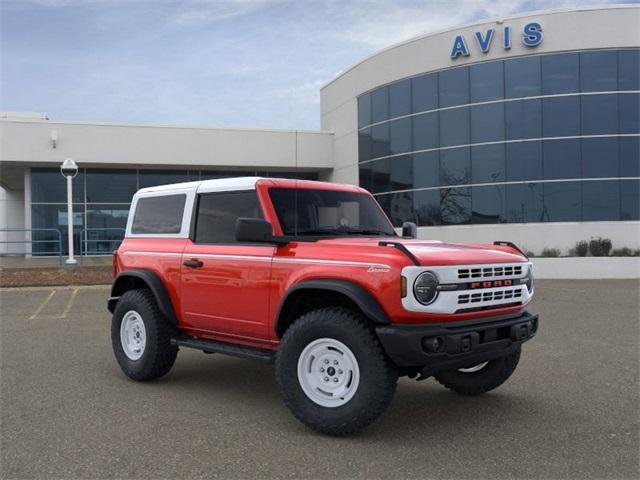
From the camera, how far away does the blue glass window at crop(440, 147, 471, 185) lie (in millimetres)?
22562

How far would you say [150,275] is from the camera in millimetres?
6012

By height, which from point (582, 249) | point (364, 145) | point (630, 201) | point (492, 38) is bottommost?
point (582, 249)

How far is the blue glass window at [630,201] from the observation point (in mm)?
20594

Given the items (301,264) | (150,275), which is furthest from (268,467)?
(150,275)

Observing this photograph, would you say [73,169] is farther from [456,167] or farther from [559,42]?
[559,42]

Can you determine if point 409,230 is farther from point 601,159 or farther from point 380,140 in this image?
point 380,140

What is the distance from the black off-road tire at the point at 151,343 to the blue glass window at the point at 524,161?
18.0 meters

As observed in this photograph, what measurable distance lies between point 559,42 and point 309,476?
69.5 feet

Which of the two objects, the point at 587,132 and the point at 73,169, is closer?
the point at 73,169

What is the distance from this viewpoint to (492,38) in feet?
72.0

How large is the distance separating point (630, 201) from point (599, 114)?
3.17m

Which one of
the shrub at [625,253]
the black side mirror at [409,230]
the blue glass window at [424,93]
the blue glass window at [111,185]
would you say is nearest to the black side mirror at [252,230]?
the black side mirror at [409,230]

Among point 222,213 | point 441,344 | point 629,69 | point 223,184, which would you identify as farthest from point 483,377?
point 629,69

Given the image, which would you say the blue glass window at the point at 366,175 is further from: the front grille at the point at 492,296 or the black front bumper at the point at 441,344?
the black front bumper at the point at 441,344
